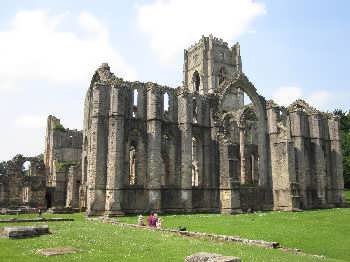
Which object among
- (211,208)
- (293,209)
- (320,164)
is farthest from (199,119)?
(320,164)

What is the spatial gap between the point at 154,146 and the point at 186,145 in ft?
9.16

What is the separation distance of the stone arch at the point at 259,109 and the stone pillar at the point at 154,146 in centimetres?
683

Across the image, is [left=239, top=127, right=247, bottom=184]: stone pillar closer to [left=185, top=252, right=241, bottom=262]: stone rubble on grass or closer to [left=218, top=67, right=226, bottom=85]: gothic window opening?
[left=185, top=252, right=241, bottom=262]: stone rubble on grass

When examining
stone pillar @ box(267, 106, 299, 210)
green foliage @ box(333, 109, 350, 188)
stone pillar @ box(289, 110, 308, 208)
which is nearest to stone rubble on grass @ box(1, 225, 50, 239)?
stone pillar @ box(267, 106, 299, 210)

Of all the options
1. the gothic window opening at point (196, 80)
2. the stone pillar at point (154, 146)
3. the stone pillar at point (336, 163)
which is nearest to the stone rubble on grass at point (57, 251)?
the stone pillar at point (154, 146)

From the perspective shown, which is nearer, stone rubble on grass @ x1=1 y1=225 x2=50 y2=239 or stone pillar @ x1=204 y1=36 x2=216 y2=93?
stone rubble on grass @ x1=1 y1=225 x2=50 y2=239

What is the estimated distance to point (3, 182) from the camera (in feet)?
125

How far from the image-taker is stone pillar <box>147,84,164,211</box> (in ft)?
90.1

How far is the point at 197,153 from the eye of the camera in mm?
31547

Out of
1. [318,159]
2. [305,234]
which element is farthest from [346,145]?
[305,234]

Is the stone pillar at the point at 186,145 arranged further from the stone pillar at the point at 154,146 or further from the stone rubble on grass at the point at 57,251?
the stone rubble on grass at the point at 57,251

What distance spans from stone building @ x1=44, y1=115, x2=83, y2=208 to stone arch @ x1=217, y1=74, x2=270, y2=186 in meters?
15.8

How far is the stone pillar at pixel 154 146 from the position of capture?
1081 inches

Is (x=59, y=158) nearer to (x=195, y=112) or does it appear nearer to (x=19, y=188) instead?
(x=19, y=188)
